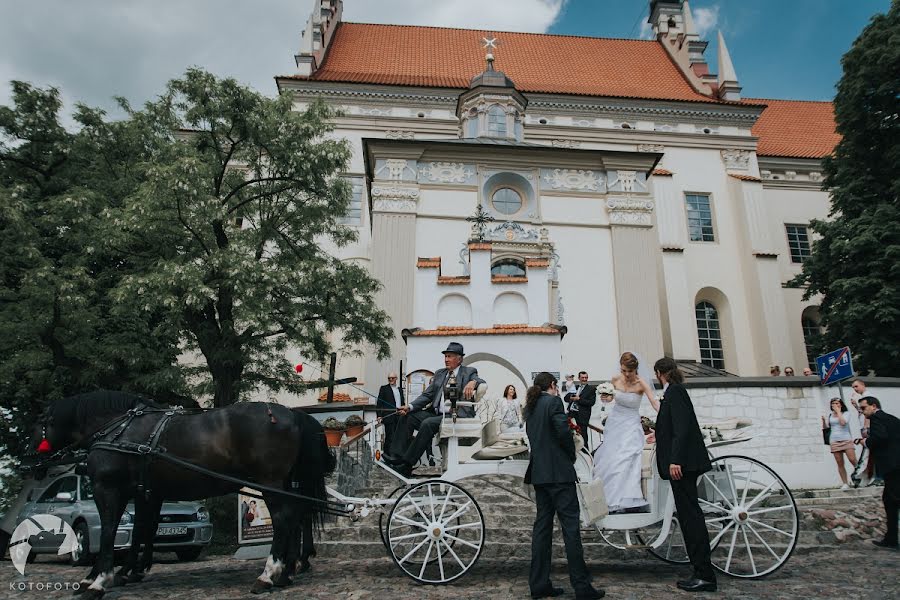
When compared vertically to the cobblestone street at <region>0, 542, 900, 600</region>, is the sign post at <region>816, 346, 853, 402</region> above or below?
above

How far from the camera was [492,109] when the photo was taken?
79.1 ft

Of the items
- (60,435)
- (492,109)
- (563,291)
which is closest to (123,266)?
(60,435)

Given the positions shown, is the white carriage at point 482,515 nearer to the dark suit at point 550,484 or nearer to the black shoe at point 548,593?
the dark suit at point 550,484

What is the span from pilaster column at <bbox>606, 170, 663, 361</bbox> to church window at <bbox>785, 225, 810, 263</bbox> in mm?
12223

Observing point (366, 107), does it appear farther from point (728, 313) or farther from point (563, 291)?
point (728, 313)

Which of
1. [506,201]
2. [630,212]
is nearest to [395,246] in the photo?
[506,201]

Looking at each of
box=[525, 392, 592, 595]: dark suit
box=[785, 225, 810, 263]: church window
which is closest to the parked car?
box=[525, 392, 592, 595]: dark suit

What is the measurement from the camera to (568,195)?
70.2ft

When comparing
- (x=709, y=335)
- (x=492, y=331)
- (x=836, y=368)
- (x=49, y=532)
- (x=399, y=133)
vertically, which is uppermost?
(x=399, y=133)

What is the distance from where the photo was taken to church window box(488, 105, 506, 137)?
78.3 feet

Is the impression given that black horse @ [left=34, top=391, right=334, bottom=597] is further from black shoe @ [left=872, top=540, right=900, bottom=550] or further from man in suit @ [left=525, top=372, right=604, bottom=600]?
black shoe @ [left=872, top=540, right=900, bottom=550]

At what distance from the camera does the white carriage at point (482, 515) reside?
17.1ft

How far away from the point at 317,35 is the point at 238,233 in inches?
839

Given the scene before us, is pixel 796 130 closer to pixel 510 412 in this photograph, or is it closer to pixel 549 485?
pixel 510 412
